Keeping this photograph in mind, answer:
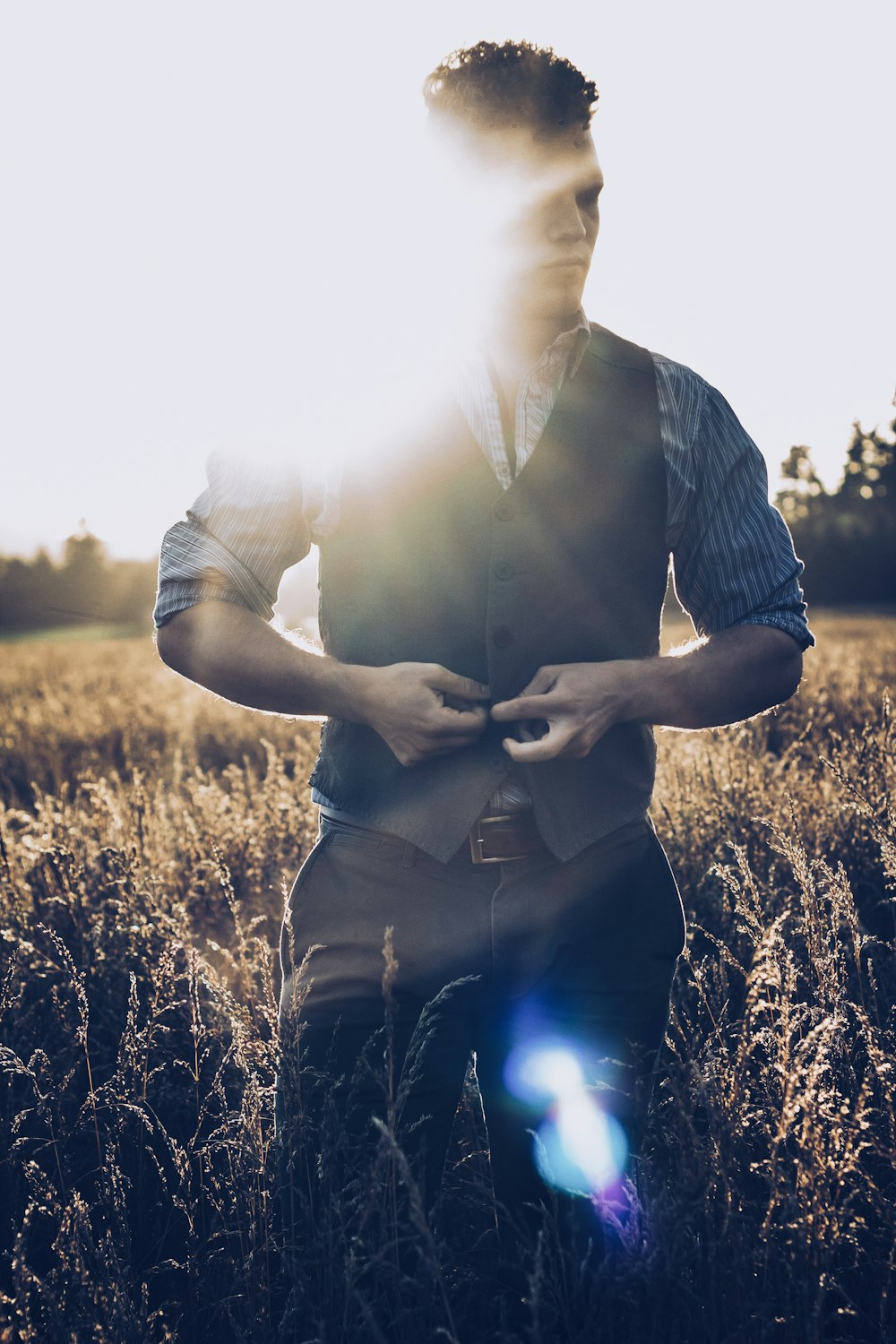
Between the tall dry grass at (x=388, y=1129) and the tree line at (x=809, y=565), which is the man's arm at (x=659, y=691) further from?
the tree line at (x=809, y=565)

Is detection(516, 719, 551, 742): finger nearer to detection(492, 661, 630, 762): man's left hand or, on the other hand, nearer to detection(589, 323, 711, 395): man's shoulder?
detection(492, 661, 630, 762): man's left hand

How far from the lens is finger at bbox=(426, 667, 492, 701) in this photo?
4.63ft

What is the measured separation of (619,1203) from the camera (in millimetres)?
1324

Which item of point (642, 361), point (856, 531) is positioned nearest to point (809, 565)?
point (856, 531)

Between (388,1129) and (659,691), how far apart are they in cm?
76

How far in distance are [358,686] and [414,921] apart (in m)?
0.40

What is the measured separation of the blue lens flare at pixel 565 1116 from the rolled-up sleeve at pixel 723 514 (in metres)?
0.80

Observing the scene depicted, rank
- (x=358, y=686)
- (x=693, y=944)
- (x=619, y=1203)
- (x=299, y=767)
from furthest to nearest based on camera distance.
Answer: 1. (x=299, y=767)
2. (x=693, y=944)
3. (x=358, y=686)
4. (x=619, y=1203)

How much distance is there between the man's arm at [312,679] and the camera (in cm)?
141

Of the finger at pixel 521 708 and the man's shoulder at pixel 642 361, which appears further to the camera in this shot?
the man's shoulder at pixel 642 361

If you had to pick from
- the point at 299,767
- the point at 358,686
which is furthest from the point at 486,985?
the point at 299,767

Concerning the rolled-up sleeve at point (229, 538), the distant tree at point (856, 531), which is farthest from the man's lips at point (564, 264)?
the distant tree at point (856, 531)

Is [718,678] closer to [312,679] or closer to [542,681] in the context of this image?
[542,681]

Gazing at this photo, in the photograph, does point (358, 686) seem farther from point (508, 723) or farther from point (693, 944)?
point (693, 944)
